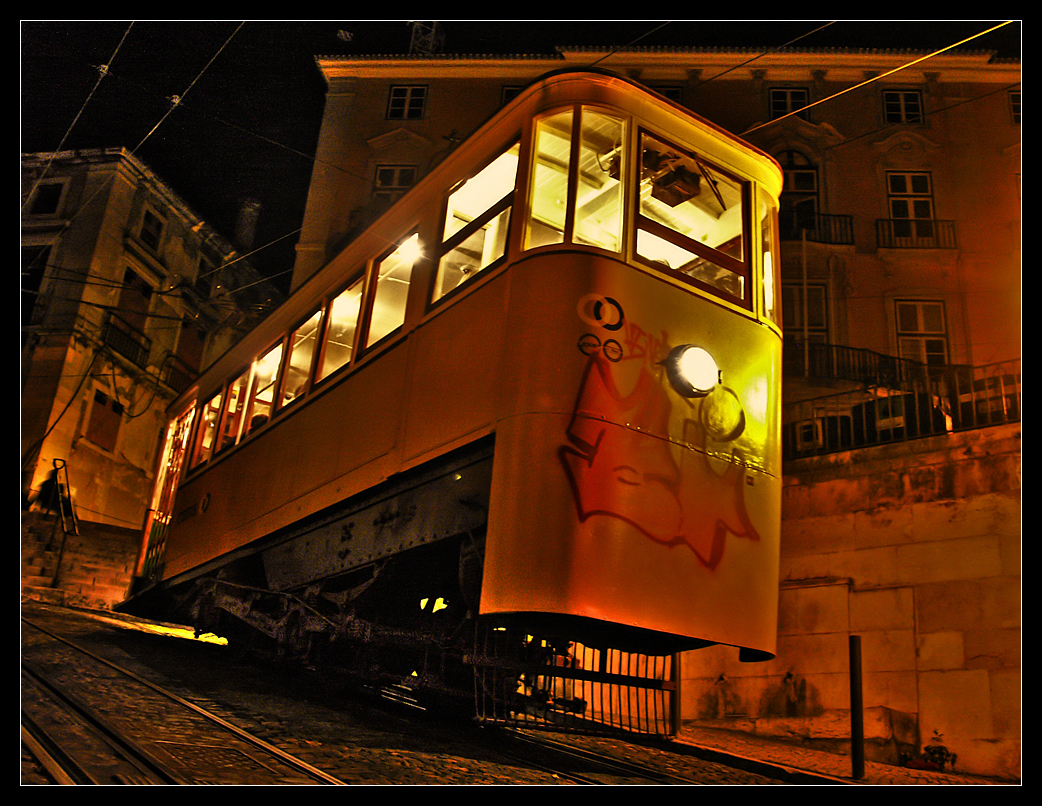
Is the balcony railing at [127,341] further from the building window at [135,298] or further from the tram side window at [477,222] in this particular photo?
the tram side window at [477,222]

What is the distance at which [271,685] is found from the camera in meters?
6.58

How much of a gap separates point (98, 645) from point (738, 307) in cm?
598

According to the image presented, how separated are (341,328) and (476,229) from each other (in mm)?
1764

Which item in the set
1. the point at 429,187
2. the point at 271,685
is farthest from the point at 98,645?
the point at 429,187

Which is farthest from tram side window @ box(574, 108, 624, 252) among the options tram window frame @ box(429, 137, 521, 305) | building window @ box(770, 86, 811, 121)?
building window @ box(770, 86, 811, 121)

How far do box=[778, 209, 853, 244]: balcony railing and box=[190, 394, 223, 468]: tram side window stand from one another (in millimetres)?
9083

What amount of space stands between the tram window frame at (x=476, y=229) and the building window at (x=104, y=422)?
16.0 meters

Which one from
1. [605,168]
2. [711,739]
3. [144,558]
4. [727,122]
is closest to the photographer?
[605,168]

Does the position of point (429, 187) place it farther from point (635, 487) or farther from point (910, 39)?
point (910, 39)

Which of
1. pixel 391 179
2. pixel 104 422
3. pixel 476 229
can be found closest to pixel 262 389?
pixel 476 229

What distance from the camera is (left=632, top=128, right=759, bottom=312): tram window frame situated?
5148mm

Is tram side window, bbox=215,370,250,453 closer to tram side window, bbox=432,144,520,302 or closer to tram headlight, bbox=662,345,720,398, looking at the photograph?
tram side window, bbox=432,144,520,302

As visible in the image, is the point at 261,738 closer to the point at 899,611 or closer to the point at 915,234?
the point at 899,611

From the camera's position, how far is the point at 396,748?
4793mm
